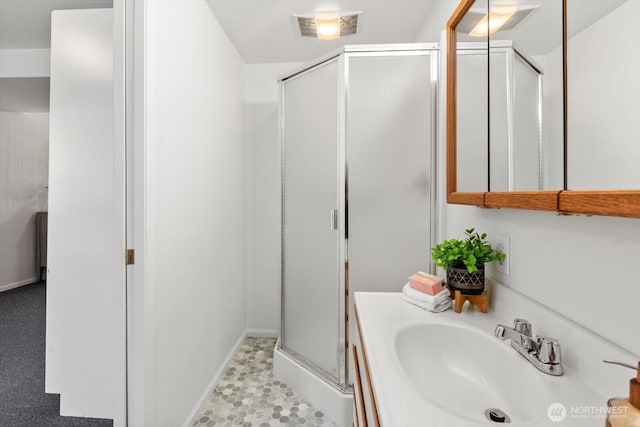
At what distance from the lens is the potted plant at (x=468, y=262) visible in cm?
103

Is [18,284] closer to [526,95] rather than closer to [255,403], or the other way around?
[255,403]

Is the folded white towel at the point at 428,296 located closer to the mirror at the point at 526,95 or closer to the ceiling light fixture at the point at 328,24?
the mirror at the point at 526,95

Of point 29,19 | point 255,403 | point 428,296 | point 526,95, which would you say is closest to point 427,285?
point 428,296

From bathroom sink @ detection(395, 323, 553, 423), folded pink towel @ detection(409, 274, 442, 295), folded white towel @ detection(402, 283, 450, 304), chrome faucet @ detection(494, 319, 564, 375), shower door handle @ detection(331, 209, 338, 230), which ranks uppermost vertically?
shower door handle @ detection(331, 209, 338, 230)

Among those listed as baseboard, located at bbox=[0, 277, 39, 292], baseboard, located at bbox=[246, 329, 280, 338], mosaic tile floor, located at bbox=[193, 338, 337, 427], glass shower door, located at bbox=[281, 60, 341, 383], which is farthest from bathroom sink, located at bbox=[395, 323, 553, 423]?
baseboard, located at bbox=[0, 277, 39, 292]

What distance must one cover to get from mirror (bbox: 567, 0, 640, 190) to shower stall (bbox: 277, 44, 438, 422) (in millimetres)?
905

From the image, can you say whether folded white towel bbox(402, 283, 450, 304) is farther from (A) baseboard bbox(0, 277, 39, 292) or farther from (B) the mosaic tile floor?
(A) baseboard bbox(0, 277, 39, 292)

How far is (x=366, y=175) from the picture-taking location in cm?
162

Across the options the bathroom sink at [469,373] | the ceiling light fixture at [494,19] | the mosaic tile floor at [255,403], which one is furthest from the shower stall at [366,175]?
the bathroom sink at [469,373]

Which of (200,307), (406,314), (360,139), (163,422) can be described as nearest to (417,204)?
(360,139)

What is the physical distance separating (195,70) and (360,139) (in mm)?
1020

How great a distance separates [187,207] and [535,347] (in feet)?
5.10

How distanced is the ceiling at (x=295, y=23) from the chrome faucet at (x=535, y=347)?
74.3 inches

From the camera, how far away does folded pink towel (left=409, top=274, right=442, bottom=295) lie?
1069 mm
